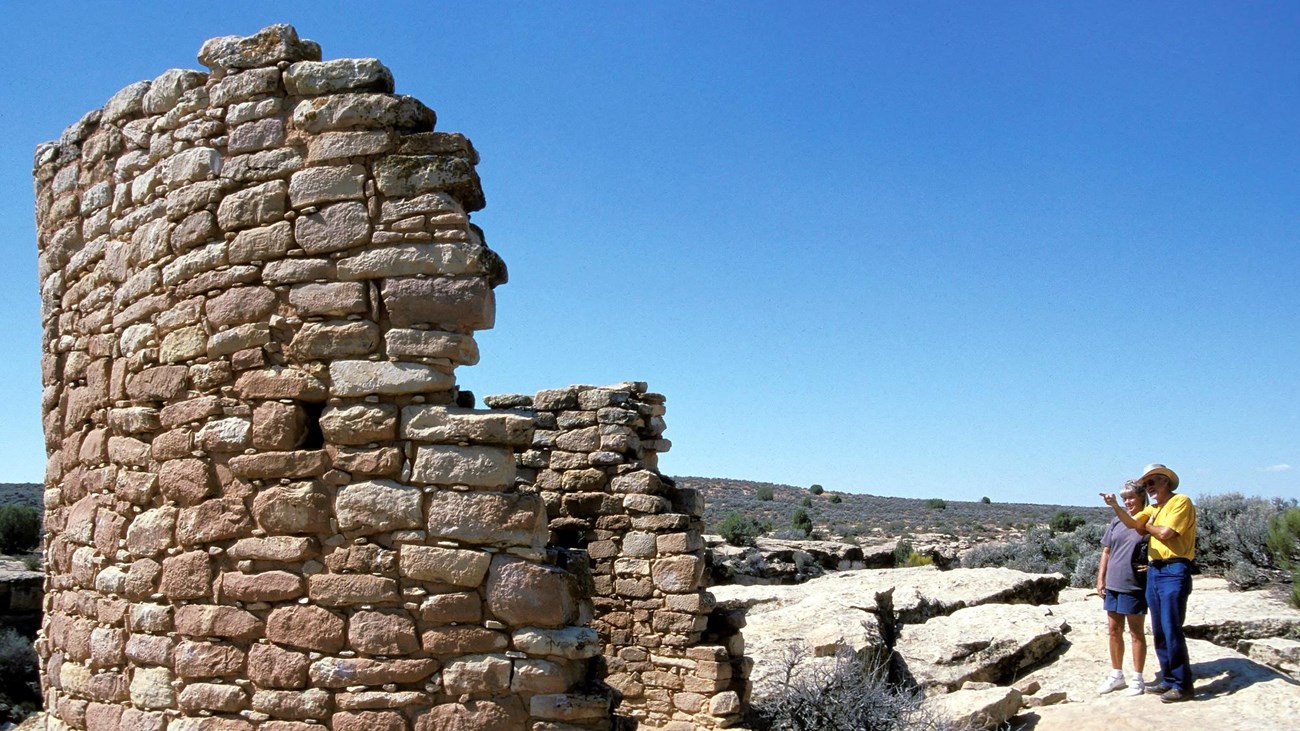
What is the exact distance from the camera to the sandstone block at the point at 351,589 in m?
4.09

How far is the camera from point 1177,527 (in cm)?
732

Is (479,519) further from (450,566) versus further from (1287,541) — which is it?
(1287,541)

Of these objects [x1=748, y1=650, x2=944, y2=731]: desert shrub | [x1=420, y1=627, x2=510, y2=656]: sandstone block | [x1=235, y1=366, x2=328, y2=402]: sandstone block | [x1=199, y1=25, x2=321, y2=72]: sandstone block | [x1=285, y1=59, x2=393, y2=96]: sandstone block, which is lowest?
[x1=748, y1=650, x2=944, y2=731]: desert shrub

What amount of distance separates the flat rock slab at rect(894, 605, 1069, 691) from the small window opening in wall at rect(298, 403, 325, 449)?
22.2 ft

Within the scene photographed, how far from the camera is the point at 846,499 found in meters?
52.4

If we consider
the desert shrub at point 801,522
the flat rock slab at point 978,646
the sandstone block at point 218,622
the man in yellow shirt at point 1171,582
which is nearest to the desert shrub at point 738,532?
the desert shrub at point 801,522

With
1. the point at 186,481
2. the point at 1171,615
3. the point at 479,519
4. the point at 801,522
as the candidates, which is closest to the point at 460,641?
the point at 479,519

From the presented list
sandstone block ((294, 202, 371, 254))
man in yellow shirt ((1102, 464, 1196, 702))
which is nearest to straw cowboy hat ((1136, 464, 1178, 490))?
man in yellow shirt ((1102, 464, 1196, 702))

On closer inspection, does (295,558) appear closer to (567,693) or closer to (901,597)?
(567,693)

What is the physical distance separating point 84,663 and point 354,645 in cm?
196

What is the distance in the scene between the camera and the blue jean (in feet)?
23.8

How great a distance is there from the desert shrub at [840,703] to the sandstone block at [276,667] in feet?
15.5

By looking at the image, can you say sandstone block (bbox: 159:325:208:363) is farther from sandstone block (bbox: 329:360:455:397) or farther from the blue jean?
the blue jean

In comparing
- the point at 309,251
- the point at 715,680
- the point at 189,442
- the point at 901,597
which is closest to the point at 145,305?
the point at 189,442
